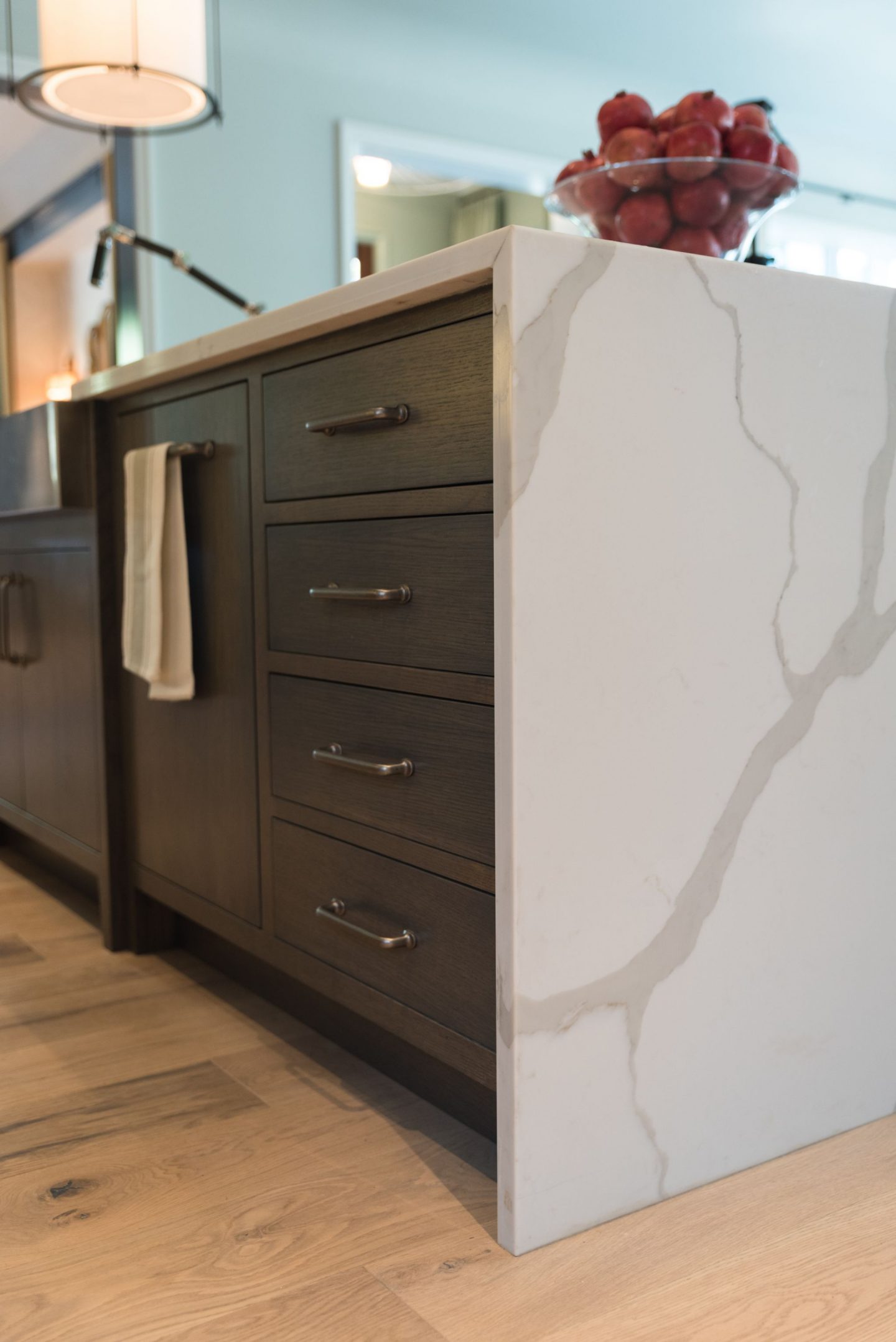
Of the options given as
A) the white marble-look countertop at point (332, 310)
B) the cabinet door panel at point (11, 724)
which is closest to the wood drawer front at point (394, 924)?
the white marble-look countertop at point (332, 310)

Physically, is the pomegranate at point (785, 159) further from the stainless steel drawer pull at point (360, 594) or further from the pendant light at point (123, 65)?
the pendant light at point (123, 65)

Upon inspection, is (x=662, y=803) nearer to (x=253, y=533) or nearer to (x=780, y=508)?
(x=780, y=508)

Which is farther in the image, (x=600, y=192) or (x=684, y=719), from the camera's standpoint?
(x=600, y=192)

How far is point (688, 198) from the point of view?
1414 millimetres

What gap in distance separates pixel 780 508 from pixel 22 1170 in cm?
103

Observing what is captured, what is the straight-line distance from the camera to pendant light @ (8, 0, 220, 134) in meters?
2.04

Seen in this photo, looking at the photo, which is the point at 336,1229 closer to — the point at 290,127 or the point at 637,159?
the point at 637,159

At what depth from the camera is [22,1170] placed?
126cm

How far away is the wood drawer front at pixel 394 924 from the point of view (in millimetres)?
1162

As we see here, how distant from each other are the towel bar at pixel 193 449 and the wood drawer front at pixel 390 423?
16 centimetres

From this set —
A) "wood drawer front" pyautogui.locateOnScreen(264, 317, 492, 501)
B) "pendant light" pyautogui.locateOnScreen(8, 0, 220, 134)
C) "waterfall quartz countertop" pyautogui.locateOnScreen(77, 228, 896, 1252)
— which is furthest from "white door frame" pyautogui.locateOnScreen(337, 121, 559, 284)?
"waterfall quartz countertop" pyautogui.locateOnScreen(77, 228, 896, 1252)

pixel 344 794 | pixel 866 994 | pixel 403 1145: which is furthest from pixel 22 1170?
pixel 866 994

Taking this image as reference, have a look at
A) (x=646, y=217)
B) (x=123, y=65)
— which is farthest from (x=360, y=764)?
(x=123, y=65)

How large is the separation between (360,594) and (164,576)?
524 millimetres
